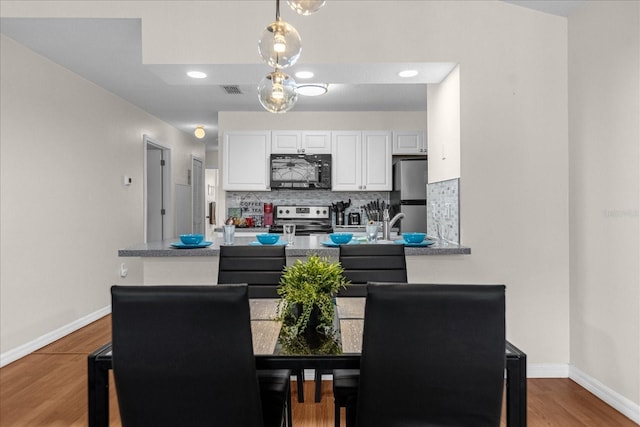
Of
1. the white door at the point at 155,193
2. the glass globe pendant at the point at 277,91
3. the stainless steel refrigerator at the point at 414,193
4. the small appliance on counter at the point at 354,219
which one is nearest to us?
the glass globe pendant at the point at 277,91

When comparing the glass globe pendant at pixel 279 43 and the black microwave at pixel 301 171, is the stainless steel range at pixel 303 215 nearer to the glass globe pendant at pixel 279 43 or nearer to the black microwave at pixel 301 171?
the black microwave at pixel 301 171

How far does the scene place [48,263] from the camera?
3.78m

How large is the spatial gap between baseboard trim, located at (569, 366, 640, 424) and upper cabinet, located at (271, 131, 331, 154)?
356cm

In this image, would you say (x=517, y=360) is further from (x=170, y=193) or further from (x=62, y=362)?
(x=170, y=193)

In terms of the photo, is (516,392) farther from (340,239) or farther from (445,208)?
(445,208)

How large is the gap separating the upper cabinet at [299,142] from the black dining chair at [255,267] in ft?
10.2

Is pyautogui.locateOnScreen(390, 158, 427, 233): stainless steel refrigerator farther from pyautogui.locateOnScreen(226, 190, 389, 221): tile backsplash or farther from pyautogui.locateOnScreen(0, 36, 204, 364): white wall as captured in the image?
pyautogui.locateOnScreen(0, 36, 204, 364): white wall

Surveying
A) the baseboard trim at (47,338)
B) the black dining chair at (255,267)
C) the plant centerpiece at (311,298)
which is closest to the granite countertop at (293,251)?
the black dining chair at (255,267)

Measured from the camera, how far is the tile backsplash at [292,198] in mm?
5848

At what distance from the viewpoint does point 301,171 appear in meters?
5.43

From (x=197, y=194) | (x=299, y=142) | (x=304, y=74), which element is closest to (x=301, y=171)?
(x=299, y=142)

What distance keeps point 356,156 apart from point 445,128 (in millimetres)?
2183

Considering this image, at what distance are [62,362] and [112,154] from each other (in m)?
2.46

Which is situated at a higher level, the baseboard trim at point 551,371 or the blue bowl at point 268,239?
the blue bowl at point 268,239
